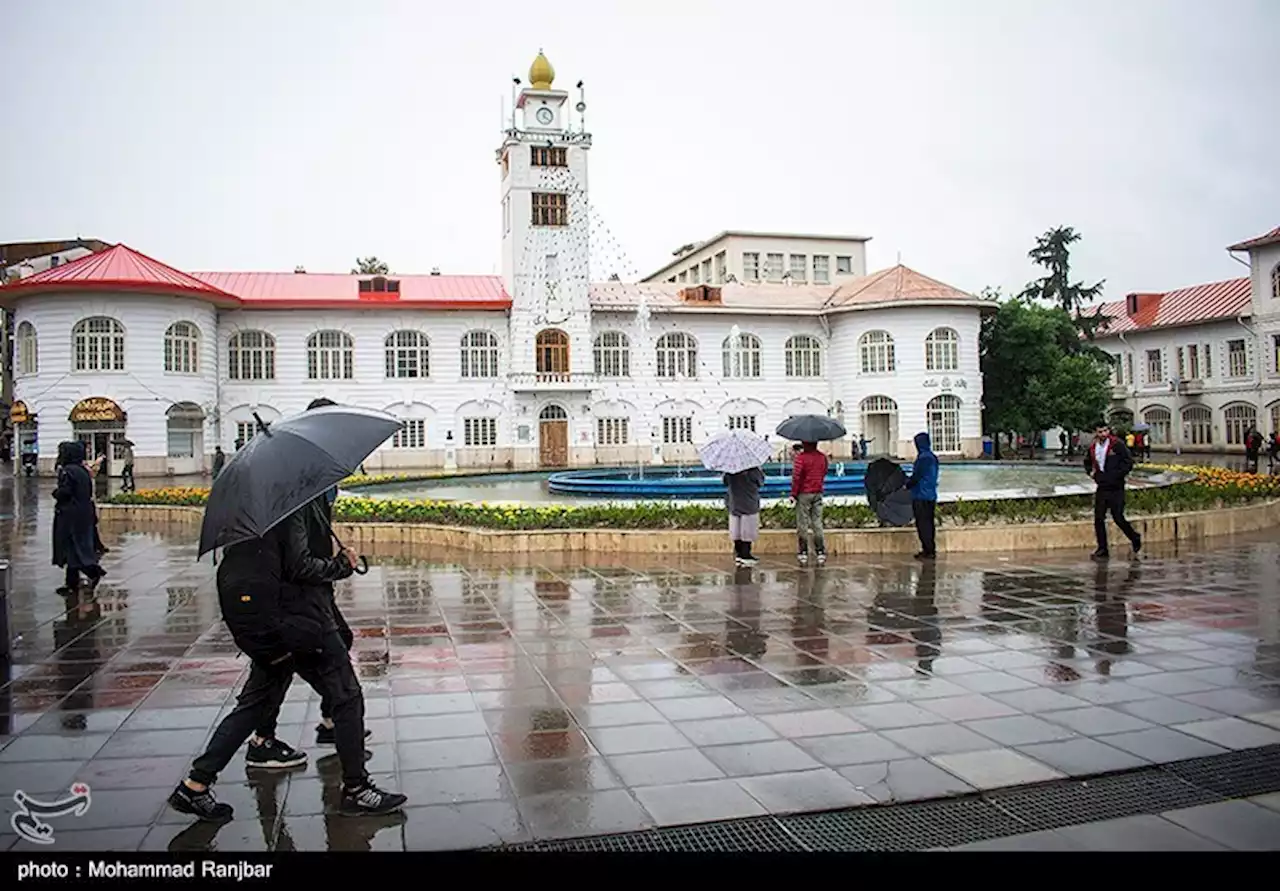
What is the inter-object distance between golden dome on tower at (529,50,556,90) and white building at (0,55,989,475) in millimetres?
91

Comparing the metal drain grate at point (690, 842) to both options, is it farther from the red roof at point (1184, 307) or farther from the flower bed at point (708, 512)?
the red roof at point (1184, 307)

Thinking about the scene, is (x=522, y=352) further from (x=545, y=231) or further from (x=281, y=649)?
(x=281, y=649)

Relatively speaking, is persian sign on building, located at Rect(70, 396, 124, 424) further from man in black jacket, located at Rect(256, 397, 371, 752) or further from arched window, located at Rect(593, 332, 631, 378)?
man in black jacket, located at Rect(256, 397, 371, 752)

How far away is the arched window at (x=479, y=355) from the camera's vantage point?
42.1 m

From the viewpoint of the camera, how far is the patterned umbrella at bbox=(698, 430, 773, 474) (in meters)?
11.8

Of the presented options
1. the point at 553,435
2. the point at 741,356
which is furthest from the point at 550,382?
the point at 741,356

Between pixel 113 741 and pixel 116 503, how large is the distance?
17.5m

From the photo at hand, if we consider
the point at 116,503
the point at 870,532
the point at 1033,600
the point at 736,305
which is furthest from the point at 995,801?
the point at 736,305

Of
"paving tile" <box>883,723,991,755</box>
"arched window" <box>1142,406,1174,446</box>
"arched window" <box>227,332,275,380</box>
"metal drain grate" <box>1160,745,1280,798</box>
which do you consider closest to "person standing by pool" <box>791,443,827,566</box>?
"paving tile" <box>883,723,991,755</box>

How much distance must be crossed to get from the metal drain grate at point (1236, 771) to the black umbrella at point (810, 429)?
7248 mm

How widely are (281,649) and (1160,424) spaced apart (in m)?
55.0

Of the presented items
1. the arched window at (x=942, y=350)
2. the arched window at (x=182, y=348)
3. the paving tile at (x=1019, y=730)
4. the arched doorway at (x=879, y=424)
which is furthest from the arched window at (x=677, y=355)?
the paving tile at (x=1019, y=730)
